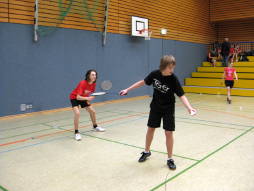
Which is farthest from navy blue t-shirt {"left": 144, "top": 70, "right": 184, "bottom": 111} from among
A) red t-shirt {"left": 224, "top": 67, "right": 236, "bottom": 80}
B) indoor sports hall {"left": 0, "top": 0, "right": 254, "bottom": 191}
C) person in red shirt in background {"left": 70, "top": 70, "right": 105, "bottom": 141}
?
red t-shirt {"left": 224, "top": 67, "right": 236, "bottom": 80}

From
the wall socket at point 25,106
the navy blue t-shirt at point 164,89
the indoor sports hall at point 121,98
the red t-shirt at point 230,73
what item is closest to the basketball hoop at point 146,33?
the indoor sports hall at point 121,98

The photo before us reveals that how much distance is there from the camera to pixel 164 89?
320cm

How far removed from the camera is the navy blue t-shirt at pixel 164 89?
3205 millimetres

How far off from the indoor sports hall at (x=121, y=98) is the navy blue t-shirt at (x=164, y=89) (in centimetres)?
1

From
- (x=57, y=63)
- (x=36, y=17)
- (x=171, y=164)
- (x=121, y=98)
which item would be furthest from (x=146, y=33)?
(x=171, y=164)

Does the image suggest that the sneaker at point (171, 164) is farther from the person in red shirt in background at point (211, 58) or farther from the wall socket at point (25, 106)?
the person in red shirt in background at point (211, 58)

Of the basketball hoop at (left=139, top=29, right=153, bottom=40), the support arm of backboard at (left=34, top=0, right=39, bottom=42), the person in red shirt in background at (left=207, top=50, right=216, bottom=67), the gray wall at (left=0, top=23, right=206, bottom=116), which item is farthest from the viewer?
the person in red shirt in background at (left=207, top=50, right=216, bottom=67)

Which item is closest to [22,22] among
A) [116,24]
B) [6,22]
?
[6,22]

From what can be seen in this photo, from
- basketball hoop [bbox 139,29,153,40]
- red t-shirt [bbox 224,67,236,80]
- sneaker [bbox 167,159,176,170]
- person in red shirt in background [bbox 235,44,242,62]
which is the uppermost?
basketball hoop [bbox 139,29,153,40]

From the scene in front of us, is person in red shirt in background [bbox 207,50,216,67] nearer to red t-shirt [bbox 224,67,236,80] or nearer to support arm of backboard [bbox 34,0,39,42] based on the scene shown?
red t-shirt [bbox 224,67,236,80]

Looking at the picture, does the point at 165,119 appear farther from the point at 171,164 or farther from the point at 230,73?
the point at 230,73

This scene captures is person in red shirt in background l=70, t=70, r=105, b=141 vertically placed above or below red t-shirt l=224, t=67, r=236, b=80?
below

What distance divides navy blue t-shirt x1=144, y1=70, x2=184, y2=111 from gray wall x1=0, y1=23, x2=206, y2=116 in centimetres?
489

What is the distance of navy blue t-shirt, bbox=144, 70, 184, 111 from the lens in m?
3.21
